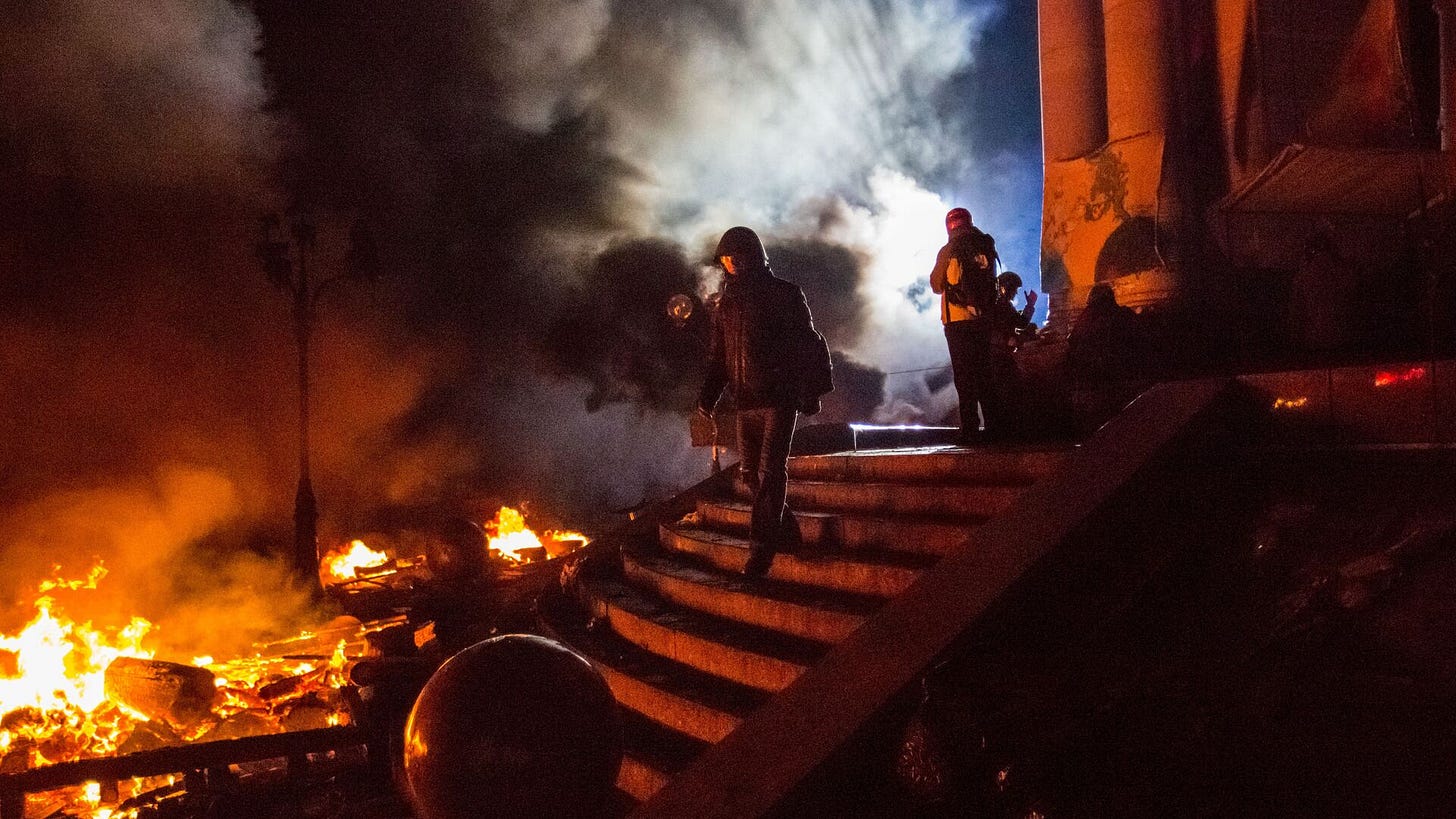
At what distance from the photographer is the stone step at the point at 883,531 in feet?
15.1

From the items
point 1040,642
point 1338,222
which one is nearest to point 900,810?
point 1040,642

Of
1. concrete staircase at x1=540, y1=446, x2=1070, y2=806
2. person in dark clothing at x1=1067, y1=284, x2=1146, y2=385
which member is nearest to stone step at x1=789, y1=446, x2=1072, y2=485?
concrete staircase at x1=540, y1=446, x2=1070, y2=806

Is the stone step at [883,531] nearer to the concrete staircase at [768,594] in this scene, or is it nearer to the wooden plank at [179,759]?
the concrete staircase at [768,594]

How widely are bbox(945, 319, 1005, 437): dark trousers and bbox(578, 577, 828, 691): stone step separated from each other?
2.85 metres

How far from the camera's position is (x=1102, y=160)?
10867 mm

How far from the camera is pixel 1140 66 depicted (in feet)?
34.2

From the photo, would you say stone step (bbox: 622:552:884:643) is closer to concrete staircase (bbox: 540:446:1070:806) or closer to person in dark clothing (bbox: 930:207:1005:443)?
concrete staircase (bbox: 540:446:1070:806)

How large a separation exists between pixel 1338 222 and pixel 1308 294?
7.58 feet

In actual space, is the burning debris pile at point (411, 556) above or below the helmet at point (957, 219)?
below

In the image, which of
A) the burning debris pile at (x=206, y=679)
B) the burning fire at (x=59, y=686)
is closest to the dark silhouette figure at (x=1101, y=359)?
the burning debris pile at (x=206, y=679)

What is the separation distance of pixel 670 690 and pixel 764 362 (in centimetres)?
194

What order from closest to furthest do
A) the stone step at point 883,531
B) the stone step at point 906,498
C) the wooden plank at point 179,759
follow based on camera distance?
the stone step at point 883,531 < the stone step at point 906,498 < the wooden plank at point 179,759

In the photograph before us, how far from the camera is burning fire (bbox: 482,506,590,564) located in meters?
16.1

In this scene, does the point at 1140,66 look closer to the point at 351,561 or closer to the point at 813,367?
the point at 813,367
